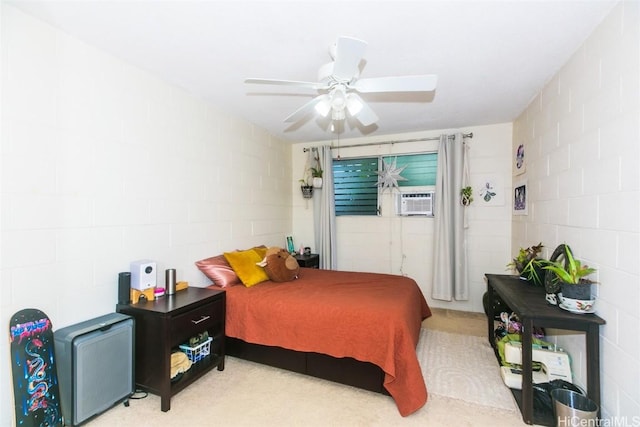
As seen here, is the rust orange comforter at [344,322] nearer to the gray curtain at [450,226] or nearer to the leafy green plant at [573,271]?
the leafy green plant at [573,271]

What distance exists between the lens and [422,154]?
4.09 m

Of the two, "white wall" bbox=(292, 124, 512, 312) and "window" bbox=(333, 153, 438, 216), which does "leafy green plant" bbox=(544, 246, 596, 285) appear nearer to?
"white wall" bbox=(292, 124, 512, 312)

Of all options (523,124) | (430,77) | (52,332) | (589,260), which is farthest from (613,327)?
(52,332)

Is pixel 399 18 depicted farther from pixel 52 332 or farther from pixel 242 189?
pixel 52 332

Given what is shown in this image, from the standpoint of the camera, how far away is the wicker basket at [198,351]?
7.52 ft

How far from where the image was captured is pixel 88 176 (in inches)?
77.9

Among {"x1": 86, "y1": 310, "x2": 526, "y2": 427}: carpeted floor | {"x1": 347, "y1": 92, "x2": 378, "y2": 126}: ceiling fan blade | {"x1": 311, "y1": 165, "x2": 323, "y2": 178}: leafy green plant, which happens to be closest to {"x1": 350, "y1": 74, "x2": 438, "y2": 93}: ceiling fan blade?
{"x1": 347, "y1": 92, "x2": 378, "y2": 126}: ceiling fan blade

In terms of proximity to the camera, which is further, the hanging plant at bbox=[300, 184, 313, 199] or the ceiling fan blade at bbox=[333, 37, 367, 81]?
the hanging plant at bbox=[300, 184, 313, 199]

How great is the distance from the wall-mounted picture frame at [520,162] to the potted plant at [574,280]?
1.62m

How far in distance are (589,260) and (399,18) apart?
1948 mm

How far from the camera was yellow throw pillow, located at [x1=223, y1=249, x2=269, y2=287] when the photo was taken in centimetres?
286

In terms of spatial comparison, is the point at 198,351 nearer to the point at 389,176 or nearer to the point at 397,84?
the point at 397,84

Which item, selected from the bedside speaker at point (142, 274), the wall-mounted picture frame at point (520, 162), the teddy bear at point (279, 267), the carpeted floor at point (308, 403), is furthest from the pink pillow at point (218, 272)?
the wall-mounted picture frame at point (520, 162)

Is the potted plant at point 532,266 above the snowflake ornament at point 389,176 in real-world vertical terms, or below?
below
